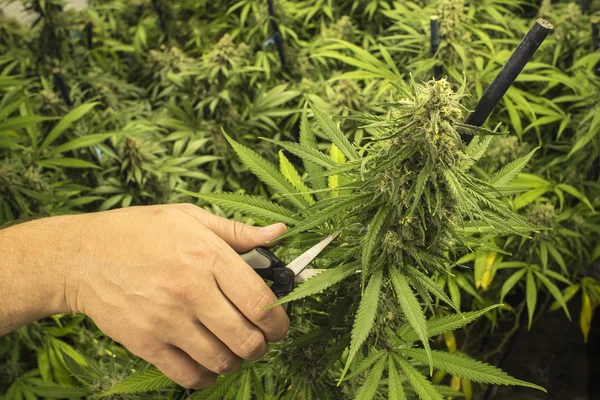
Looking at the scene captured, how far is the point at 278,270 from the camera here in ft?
3.21

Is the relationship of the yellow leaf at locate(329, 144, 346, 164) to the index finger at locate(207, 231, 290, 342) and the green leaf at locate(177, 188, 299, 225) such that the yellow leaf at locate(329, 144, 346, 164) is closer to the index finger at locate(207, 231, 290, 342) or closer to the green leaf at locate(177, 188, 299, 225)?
the green leaf at locate(177, 188, 299, 225)

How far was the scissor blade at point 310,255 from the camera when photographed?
930 mm

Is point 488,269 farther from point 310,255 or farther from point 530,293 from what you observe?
point 310,255

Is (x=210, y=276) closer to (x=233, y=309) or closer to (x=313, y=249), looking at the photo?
(x=233, y=309)

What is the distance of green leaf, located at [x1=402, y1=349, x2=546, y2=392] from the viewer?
0.80 metres

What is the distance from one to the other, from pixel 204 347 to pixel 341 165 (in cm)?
43

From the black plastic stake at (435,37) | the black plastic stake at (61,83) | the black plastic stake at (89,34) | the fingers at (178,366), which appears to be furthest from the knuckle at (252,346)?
the black plastic stake at (89,34)

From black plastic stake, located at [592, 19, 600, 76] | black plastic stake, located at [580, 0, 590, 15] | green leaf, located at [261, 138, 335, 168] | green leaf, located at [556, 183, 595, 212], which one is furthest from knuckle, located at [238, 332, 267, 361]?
black plastic stake, located at [580, 0, 590, 15]

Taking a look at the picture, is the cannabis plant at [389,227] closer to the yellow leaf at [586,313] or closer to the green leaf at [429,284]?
the green leaf at [429,284]

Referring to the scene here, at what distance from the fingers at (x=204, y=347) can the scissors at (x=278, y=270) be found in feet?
0.47

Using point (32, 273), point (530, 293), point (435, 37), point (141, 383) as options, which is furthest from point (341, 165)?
point (530, 293)

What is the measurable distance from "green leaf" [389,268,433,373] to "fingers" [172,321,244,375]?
358 millimetres

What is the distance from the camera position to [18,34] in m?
2.73

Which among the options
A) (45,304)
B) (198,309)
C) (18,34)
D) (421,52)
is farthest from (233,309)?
(18,34)
